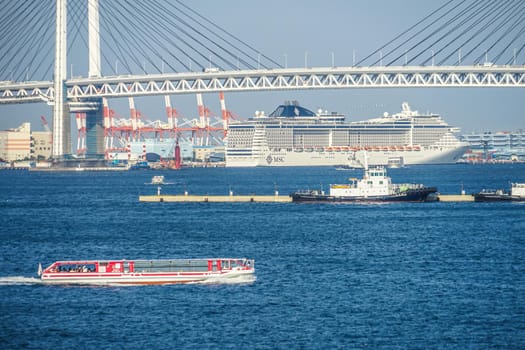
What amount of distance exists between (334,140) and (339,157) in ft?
13.6

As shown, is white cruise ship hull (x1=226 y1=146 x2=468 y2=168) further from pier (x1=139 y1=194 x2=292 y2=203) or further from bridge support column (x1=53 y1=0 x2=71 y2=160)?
pier (x1=139 y1=194 x2=292 y2=203)

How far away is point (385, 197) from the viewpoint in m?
51.1

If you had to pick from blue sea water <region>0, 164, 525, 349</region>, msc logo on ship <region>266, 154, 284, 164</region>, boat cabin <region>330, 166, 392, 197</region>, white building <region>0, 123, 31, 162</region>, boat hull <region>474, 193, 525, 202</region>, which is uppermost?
white building <region>0, 123, 31, 162</region>

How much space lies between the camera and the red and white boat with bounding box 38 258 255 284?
25859mm

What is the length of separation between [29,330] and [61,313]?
1476 millimetres

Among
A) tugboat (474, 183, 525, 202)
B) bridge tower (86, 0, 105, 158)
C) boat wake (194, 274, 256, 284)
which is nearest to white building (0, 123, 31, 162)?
bridge tower (86, 0, 105, 158)

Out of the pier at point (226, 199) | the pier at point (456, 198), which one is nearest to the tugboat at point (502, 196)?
the pier at point (456, 198)

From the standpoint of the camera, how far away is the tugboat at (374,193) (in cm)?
5119

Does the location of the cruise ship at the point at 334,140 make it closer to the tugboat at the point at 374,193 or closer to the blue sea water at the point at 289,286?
the tugboat at the point at 374,193

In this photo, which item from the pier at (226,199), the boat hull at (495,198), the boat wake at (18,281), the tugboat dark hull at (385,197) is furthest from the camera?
the pier at (226,199)

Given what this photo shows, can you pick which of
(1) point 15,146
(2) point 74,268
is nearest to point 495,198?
(2) point 74,268

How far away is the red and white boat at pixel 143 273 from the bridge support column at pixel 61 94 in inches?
2516

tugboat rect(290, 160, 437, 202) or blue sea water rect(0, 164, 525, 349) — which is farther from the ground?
tugboat rect(290, 160, 437, 202)

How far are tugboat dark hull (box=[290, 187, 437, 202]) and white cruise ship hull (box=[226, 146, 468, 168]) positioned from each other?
65.1m
